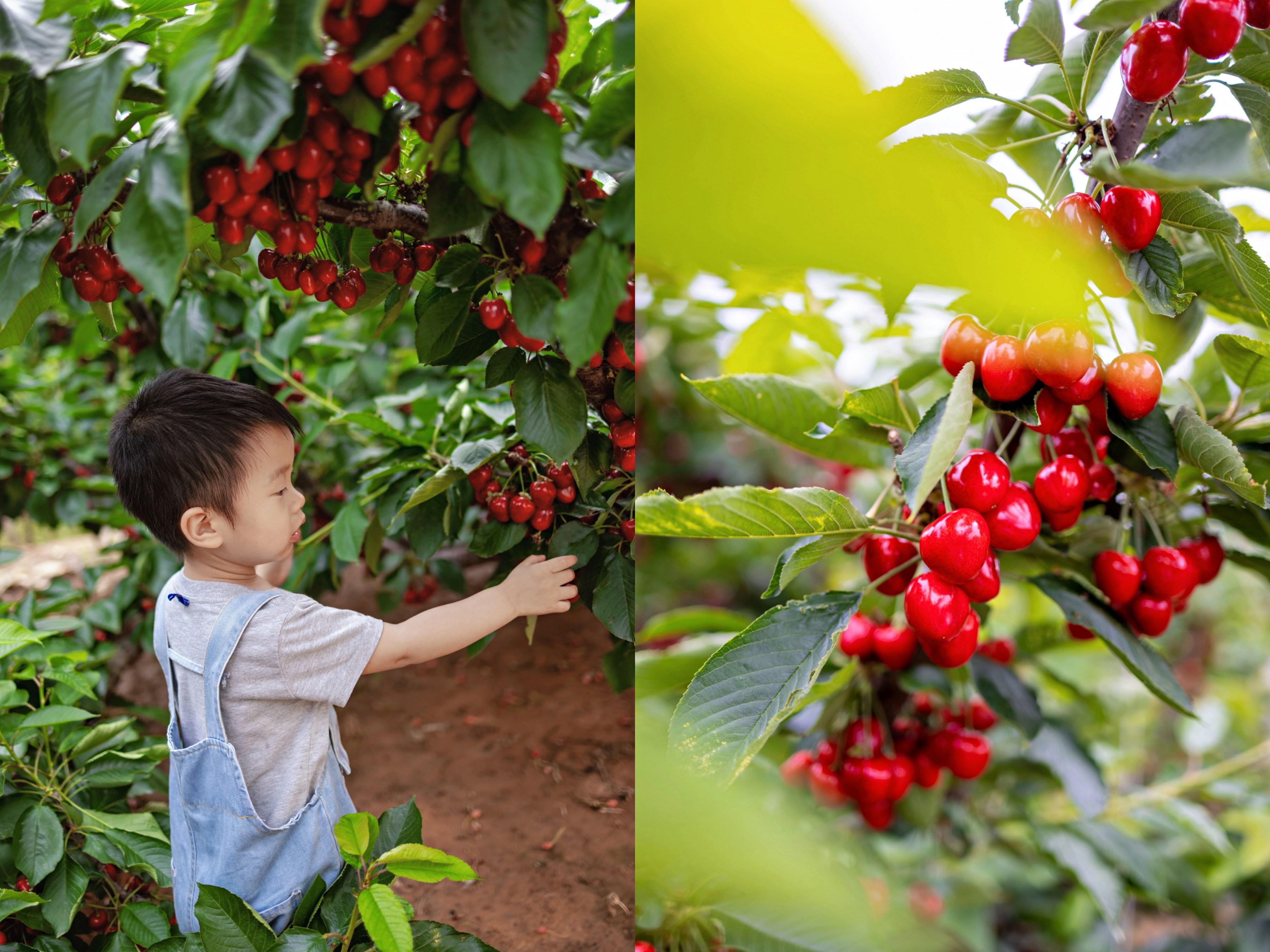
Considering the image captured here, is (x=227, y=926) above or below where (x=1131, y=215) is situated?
below

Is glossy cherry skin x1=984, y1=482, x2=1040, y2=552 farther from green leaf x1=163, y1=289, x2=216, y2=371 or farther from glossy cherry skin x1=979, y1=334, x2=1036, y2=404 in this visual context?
green leaf x1=163, y1=289, x2=216, y2=371

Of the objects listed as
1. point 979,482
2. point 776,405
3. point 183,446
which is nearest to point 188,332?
point 183,446

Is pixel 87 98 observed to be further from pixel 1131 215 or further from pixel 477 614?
pixel 1131 215

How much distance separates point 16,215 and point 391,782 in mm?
852

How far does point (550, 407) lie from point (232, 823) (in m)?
0.50

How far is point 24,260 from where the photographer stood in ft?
1.92

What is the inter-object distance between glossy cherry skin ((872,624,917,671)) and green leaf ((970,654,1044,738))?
0.11 metres

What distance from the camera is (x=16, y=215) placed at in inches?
29.0

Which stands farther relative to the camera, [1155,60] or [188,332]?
[188,332]

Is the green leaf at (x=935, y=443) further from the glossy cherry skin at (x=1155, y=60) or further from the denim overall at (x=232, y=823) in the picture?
the denim overall at (x=232, y=823)

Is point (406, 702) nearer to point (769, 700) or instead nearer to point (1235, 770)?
point (769, 700)

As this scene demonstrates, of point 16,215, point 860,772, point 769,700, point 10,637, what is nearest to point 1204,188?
point 769,700

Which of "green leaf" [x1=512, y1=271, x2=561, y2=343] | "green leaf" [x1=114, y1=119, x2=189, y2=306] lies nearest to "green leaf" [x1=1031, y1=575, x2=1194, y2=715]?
"green leaf" [x1=512, y1=271, x2=561, y2=343]

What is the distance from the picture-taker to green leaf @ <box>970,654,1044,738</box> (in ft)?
3.48
